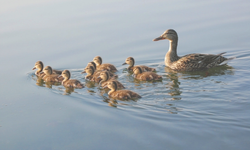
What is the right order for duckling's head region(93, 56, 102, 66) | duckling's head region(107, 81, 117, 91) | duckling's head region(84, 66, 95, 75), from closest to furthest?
duckling's head region(107, 81, 117, 91), duckling's head region(84, 66, 95, 75), duckling's head region(93, 56, 102, 66)

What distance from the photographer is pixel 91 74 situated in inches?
296

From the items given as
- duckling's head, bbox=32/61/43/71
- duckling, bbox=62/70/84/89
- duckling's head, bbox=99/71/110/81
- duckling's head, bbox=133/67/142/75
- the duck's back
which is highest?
duckling's head, bbox=32/61/43/71

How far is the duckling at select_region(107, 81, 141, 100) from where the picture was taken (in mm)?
5882

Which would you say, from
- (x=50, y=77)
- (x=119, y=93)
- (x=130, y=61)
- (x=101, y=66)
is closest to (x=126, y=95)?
(x=119, y=93)

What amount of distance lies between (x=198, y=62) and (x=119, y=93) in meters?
2.37

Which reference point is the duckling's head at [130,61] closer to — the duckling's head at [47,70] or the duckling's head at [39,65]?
the duckling's head at [47,70]

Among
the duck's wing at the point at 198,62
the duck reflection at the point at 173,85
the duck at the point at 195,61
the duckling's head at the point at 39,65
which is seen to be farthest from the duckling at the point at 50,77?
the duck's wing at the point at 198,62

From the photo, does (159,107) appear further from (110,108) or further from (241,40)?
(241,40)

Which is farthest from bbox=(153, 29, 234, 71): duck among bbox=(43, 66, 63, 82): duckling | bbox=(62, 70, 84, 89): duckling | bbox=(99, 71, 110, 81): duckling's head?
bbox=(43, 66, 63, 82): duckling

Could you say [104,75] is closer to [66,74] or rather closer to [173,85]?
[66,74]

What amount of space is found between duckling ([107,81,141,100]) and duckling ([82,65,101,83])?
1059mm

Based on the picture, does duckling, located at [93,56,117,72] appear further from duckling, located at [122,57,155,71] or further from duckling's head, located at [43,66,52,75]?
duckling's head, located at [43,66,52,75]

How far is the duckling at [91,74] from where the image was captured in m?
7.35

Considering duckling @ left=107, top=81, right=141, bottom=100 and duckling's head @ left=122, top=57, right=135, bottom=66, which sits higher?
duckling's head @ left=122, top=57, right=135, bottom=66
